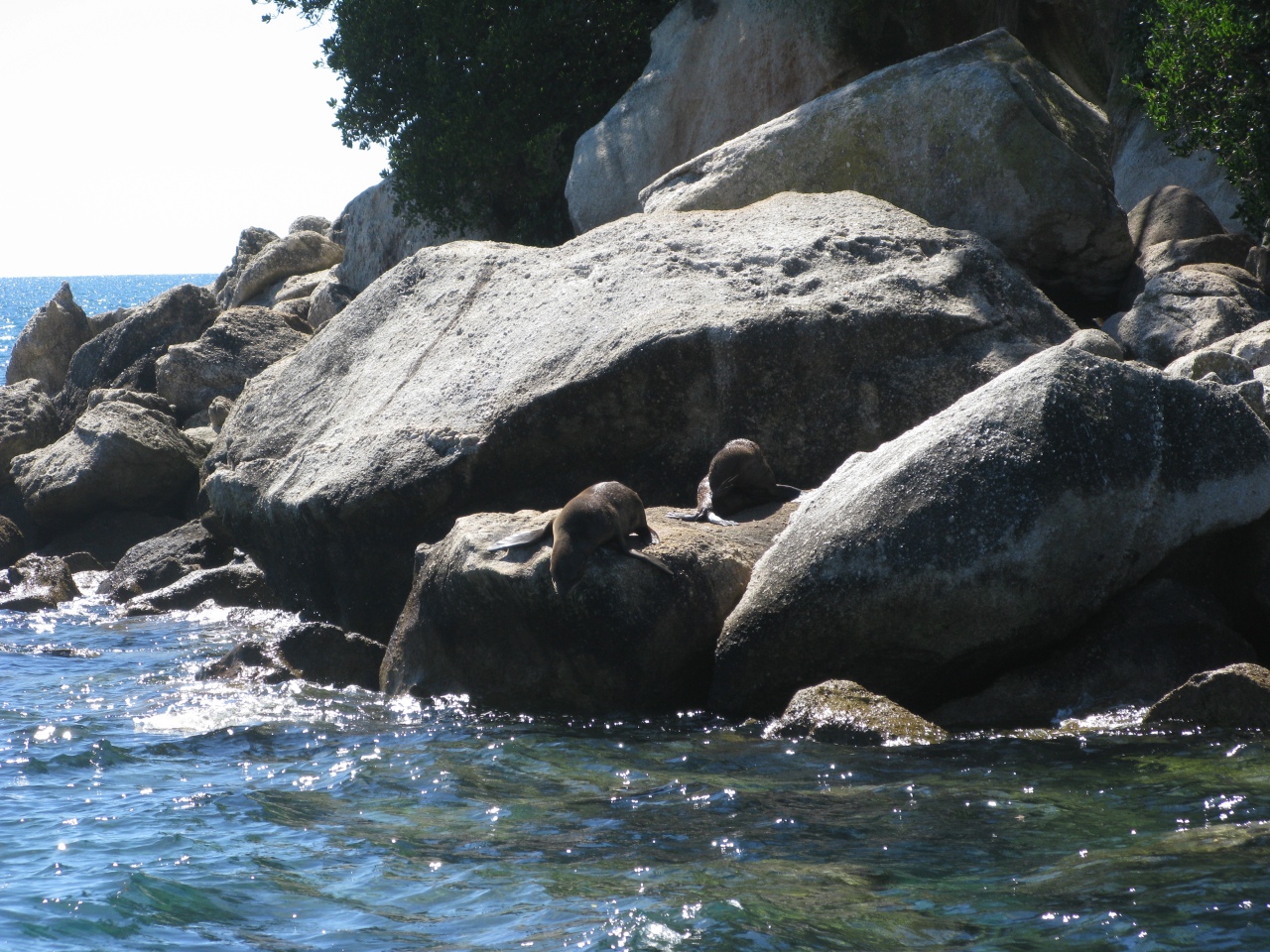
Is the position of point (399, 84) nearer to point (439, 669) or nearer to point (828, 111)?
point (828, 111)

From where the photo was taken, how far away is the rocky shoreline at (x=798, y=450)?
7.27 meters

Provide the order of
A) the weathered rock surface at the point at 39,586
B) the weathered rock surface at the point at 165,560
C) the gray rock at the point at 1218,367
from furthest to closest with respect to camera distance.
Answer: the weathered rock surface at the point at 165,560 < the weathered rock surface at the point at 39,586 < the gray rock at the point at 1218,367

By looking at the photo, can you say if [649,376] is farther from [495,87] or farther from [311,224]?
[311,224]

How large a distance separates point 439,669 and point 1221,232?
10.1 meters

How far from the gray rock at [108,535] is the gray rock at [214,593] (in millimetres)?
2589

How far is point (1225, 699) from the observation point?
6727 millimetres

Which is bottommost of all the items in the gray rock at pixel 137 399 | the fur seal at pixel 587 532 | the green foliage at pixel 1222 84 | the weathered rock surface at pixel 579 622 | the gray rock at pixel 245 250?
the weathered rock surface at pixel 579 622

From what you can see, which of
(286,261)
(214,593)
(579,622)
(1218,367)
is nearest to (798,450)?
(579,622)

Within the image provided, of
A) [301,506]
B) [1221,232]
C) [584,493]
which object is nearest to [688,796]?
[584,493]

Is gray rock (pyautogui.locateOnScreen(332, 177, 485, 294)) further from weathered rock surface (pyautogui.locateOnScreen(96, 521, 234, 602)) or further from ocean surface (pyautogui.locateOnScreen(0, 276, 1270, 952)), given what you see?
ocean surface (pyautogui.locateOnScreen(0, 276, 1270, 952))

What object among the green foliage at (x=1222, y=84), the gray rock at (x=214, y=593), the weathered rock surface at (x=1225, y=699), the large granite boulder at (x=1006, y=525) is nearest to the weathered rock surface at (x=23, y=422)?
the gray rock at (x=214, y=593)

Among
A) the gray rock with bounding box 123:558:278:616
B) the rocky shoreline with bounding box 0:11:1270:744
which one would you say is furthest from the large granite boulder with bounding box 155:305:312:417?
the gray rock with bounding box 123:558:278:616

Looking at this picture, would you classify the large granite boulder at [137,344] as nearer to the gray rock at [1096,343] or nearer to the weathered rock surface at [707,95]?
the weathered rock surface at [707,95]

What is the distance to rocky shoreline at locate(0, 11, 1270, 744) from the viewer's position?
7.27 m
